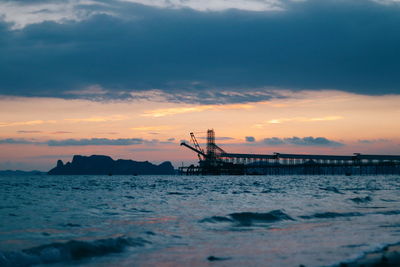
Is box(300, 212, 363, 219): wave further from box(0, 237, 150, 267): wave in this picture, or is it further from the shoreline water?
box(0, 237, 150, 267): wave

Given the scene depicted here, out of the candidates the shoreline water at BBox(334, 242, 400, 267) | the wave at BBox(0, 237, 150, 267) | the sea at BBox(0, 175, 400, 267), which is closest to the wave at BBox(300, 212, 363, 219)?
the sea at BBox(0, 175, 400, 267)

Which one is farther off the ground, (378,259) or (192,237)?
(378,259)

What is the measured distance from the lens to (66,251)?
12133 mm

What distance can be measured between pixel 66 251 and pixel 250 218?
9.59 meters

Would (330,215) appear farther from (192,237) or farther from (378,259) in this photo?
(378,259)

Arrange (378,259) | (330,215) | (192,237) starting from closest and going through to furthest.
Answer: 1. (378,259)
2. (192,237)
3. (330,215)

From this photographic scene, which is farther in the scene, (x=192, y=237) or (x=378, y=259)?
(x=192, y=237)

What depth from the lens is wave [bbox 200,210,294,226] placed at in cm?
1881

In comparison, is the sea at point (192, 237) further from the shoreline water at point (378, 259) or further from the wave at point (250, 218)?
the shoreline water at point (378, 259)

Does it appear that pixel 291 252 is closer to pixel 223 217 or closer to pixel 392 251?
pixel 392 251

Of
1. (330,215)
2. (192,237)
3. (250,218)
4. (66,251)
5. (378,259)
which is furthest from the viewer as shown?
(330,215)

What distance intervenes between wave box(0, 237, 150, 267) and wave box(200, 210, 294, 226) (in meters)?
5.93

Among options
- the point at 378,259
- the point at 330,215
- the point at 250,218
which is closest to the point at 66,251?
the point at 378,259

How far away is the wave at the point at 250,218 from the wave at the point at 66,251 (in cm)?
593
